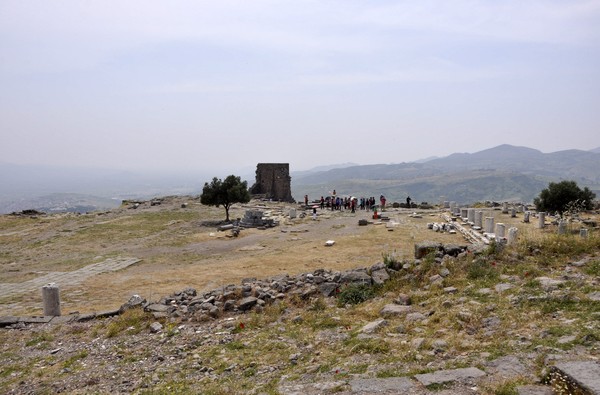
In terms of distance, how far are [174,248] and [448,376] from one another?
2195 cm

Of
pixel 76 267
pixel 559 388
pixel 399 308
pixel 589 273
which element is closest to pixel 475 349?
pixel 559 388

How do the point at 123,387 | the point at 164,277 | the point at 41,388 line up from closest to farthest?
the point at 123,387 → the point at 41,388 → the point at 164,277

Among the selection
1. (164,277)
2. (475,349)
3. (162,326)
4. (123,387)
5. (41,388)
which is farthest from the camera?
(164,277)

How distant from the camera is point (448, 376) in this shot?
574cm

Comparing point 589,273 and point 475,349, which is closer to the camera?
point 475,349

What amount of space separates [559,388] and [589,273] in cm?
553

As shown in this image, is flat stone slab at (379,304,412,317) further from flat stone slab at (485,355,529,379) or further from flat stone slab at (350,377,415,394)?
flat stone slab at (350,377,415,394)

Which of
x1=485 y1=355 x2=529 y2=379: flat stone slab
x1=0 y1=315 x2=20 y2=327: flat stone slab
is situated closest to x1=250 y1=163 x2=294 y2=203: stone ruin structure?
x1=0 y1=315 x2=20 y2=327: flat stone slab

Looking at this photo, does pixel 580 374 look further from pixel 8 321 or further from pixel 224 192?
pixel 224 192

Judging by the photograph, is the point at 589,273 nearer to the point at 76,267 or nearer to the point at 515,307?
the point at 515,307

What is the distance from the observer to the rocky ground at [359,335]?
19.7 ft

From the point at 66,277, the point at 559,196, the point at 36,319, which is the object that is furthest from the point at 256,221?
the point at 559,196

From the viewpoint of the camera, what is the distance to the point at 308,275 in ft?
40.3

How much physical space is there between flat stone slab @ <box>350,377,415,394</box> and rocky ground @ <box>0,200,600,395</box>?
3 cm
